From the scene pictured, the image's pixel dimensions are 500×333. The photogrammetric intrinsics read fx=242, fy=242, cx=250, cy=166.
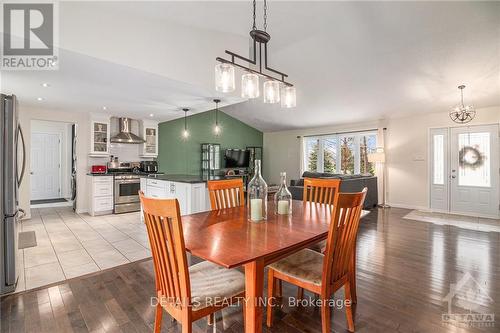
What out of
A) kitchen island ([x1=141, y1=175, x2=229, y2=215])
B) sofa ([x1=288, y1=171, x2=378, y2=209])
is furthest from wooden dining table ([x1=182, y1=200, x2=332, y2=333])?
sofa ([x1=288, y1=171, x2=378, y2=209])

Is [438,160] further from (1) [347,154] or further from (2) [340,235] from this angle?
(2) [340,235]

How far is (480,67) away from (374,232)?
10.7ft

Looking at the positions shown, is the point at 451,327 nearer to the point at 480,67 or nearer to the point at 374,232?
the point at 374,232

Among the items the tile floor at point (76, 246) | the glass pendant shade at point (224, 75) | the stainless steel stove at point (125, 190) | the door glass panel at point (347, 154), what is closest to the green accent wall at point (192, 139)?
the stainless steel stove at point (125, 190)

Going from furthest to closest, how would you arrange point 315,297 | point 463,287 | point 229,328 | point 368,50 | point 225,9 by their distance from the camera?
point 368,50 → point 225,9 → point 463,287 → point 315,297 → point 229,328

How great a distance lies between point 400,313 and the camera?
1.92 meters

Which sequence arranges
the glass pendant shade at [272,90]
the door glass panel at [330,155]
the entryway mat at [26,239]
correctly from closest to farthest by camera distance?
the glass pendant shade at [272,90]
the entryway mat at [26,239]
the door glass panel at [330,155]

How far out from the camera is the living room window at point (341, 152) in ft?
23.6

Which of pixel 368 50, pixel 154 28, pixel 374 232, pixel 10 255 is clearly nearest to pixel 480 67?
pixel 368 50

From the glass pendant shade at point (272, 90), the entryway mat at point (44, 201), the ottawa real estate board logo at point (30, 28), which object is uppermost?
the ottawa real estate board logo at point (30, 28)

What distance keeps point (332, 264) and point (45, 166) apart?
28.0ft

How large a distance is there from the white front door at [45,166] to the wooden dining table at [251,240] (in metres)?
7.54

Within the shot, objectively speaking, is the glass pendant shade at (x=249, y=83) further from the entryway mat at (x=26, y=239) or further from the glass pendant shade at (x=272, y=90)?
the entryway mat at (x=26, y=239)

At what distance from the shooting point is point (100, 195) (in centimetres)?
538
